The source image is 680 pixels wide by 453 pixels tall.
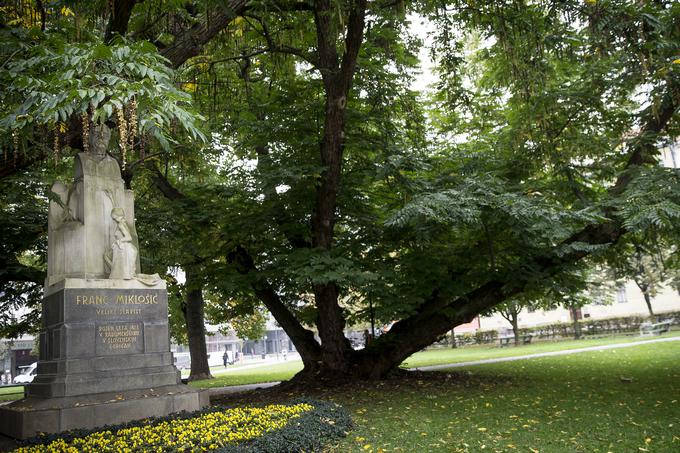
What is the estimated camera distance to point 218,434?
24.3ft

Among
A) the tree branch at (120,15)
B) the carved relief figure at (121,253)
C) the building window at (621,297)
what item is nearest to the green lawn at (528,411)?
the carved relief figure at (121,253)

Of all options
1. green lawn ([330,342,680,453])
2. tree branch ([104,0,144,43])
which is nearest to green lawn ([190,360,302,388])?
green lawn ([330,342,680,453])

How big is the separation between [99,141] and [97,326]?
11.7 feet

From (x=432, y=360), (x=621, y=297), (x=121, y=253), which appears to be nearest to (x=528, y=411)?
(x=121, y=253)

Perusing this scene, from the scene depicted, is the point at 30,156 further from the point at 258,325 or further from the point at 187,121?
the point at 258,325

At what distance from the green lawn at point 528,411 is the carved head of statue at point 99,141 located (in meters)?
7.00

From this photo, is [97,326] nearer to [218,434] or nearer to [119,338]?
[119,338]

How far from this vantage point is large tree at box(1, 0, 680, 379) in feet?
34.9

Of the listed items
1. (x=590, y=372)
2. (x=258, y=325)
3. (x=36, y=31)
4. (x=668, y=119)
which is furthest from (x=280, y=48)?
(x=258, y=325)

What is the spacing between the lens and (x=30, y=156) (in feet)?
24.5

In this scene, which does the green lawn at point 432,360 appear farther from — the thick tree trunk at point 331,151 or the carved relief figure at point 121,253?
the carved relief figure at point 121,253

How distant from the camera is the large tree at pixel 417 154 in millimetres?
10625

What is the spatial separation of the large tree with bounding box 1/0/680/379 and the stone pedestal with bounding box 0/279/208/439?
327 cm

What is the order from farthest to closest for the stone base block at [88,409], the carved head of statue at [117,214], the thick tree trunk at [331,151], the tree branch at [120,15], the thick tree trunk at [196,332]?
the thick tree trunk at [196,332]
the thick tree trunk at [331,151]
the carved head of statue at [117,214]
the stone base block at [88,409]
the tree branch at [120,15]
